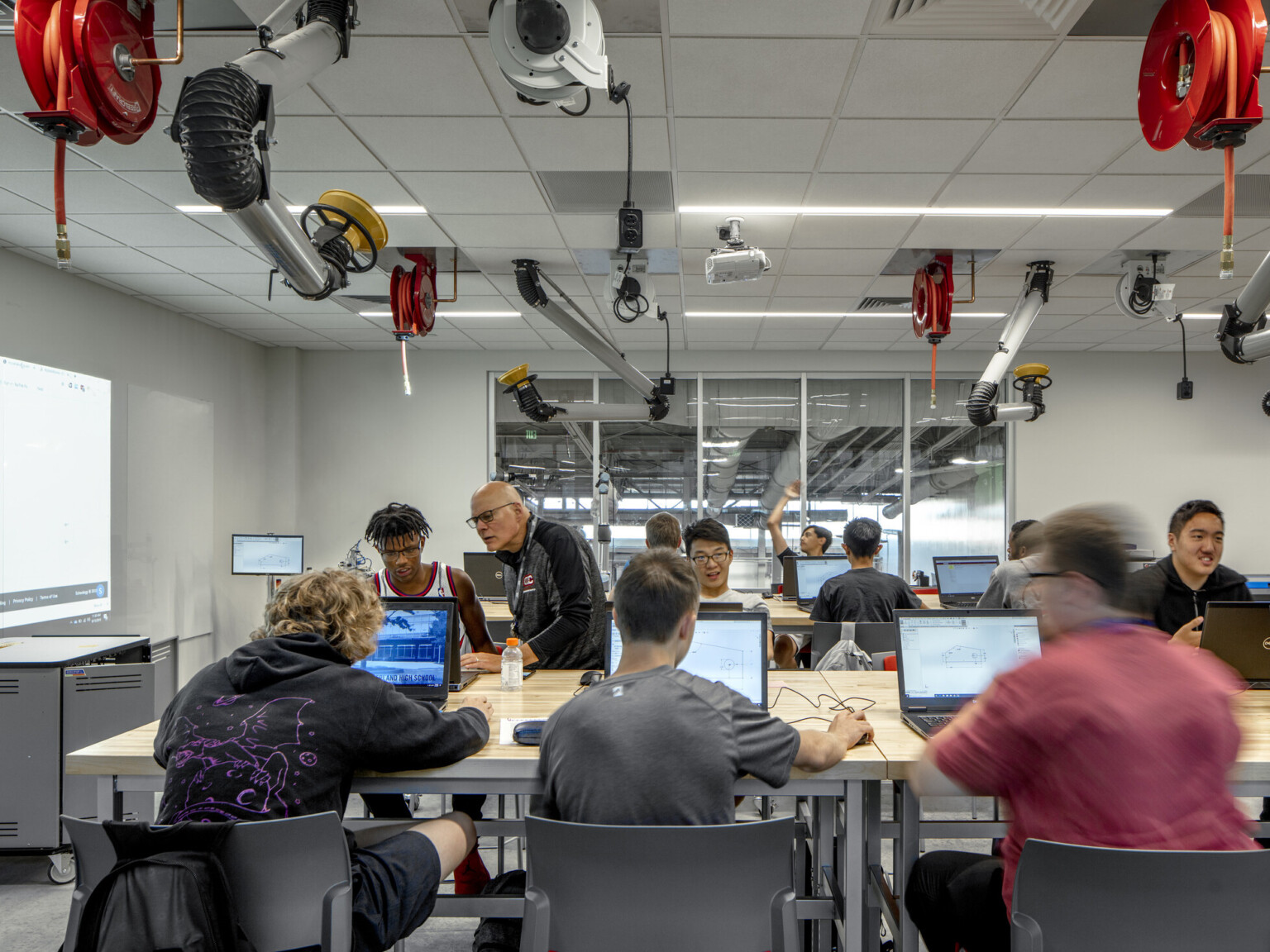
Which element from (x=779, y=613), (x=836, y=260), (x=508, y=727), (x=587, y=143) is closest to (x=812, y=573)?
(x=779, y=613)

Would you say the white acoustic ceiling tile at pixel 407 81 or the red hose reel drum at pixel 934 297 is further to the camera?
the red hose reel drum at pixel 934 297

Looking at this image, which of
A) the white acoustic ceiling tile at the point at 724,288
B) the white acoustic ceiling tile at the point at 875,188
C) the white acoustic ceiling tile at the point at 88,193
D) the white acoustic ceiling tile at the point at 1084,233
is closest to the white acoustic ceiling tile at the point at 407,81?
the white acoustic ceiling tile at the point at 88,193

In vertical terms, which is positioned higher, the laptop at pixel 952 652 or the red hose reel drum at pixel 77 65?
the red hose reel drum at pixel 77 65

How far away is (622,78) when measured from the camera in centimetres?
272

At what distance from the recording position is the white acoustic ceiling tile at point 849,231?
161 inches

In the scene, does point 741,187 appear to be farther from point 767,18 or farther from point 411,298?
point 411,298

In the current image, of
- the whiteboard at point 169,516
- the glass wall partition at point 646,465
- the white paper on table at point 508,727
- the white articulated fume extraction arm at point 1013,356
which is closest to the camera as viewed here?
the white paper on table at point 508,727

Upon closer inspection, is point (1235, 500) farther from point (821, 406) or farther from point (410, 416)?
point (410, 416)

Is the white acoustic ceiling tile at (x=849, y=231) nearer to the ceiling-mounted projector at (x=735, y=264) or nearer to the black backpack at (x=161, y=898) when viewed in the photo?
the ceiling-mounted projector at (x=735, y=264)

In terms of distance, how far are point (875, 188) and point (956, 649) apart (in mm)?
2328

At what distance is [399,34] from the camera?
249 centimetres

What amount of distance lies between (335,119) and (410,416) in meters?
5.01

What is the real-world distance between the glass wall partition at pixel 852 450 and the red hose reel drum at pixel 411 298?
4471mm

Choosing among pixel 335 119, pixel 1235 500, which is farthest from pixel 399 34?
pixel 1235 500
